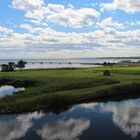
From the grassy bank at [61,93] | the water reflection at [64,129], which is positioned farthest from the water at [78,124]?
the grassy bank at [61,93]

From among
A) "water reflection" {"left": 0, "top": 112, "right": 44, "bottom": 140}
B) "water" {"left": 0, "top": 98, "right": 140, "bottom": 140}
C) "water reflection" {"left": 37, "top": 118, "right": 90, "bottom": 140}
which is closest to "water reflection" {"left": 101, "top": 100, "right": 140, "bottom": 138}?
"water" {"left": 0, "top": 98, "right": 140, "bottom": 140}

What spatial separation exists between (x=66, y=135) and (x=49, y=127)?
4730 millimetres

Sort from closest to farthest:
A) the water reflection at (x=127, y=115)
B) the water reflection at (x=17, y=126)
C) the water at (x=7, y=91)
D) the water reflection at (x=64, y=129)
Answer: the water reflection at (x=64, y=129) → the water reflection at (x=17, y=126) → the water reflection at (x=127, y=115) → the water at (x=7, y=91)

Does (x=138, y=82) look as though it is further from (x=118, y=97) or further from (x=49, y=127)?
(x=49, y=127)

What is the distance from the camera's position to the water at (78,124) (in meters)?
36.9

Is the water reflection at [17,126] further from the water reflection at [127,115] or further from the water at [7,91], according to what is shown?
the water at [7,91]

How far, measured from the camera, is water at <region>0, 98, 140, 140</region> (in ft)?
121

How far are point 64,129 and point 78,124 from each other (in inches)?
125

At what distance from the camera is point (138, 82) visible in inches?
3068

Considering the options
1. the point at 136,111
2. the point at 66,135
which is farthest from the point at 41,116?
the point at 136,111

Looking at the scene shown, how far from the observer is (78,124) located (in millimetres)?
42938

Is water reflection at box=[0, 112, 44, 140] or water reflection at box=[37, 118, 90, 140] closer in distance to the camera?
water reflection at box=[37, 118, 90, 140]

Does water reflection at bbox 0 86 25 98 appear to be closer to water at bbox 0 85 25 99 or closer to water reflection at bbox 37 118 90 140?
water at bbox 0 85 25 99

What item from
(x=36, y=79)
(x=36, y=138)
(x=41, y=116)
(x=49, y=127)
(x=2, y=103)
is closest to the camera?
(x=36, y=138)
